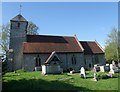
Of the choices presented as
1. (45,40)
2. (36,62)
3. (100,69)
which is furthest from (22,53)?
(100,69)

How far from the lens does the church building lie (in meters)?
37.5

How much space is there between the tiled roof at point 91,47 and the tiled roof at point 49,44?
2288mm

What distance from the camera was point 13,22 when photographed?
40.2 metres

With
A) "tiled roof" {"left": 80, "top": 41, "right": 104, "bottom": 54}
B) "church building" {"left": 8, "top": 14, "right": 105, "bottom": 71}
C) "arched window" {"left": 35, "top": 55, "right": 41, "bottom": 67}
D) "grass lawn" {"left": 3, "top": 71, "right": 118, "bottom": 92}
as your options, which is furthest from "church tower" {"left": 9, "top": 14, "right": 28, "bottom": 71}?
"grass lawn" {"left": 3, "top": 71, "right": 118, "bottom": 92}

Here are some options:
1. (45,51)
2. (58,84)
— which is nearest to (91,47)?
(45,51)

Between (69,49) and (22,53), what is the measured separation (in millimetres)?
9244

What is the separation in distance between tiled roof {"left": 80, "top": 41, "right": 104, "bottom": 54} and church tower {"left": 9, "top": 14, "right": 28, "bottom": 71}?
13.1 meters

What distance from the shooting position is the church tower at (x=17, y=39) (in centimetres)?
3827

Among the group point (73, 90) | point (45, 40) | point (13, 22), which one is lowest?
point (73, 90)

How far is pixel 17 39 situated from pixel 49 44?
6.21 m

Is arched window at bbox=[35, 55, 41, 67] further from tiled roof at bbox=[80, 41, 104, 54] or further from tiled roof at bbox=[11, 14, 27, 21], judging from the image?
tiled roof at bbox=[80, 41, 104, 54]

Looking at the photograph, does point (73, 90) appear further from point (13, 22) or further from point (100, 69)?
point (13, 22)

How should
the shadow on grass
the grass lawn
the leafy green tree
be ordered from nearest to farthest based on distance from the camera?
the shadow on grass < the grass lawn < the leafy green tree

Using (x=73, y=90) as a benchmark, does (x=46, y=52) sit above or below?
above
